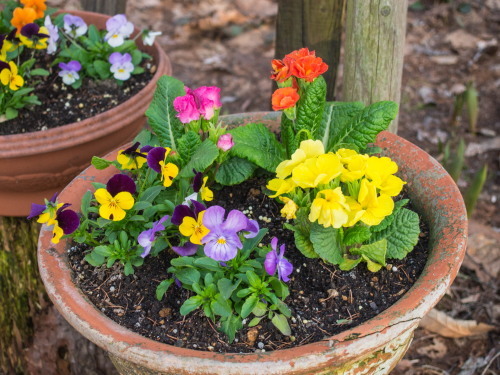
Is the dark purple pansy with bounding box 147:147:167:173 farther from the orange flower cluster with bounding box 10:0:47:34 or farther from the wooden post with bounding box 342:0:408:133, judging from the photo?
the orange flower cluster with bounding box 10:0:47:34

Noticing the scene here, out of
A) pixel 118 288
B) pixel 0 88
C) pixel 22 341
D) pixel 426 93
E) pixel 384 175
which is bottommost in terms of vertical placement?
pixel 22 341

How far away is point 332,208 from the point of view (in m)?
1.41

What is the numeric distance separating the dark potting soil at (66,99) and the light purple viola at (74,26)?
150 millimetres

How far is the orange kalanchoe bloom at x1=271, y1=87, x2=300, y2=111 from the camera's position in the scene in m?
1.62

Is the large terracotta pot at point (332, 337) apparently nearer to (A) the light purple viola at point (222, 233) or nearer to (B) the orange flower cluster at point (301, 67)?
(A) the light purple viola at point (222, 233)

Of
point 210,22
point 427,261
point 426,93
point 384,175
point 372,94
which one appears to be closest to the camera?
point 384,175

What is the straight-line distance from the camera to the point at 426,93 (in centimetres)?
361

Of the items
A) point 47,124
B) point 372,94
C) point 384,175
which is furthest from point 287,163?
point 47,124

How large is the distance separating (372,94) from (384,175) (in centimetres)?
73

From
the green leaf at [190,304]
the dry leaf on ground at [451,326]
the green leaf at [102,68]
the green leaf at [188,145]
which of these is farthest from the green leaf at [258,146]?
the dry leaf on ground at [451,326]

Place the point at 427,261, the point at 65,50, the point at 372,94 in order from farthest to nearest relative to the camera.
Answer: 1. the point at 65,50
2. the point at 372,94
3. the point at 427,261

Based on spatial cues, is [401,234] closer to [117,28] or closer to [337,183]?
[337,183]

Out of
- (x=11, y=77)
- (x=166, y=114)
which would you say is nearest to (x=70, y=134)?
(x=11, y=77)

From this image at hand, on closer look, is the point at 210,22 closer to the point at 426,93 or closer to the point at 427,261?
the point at 426,93
